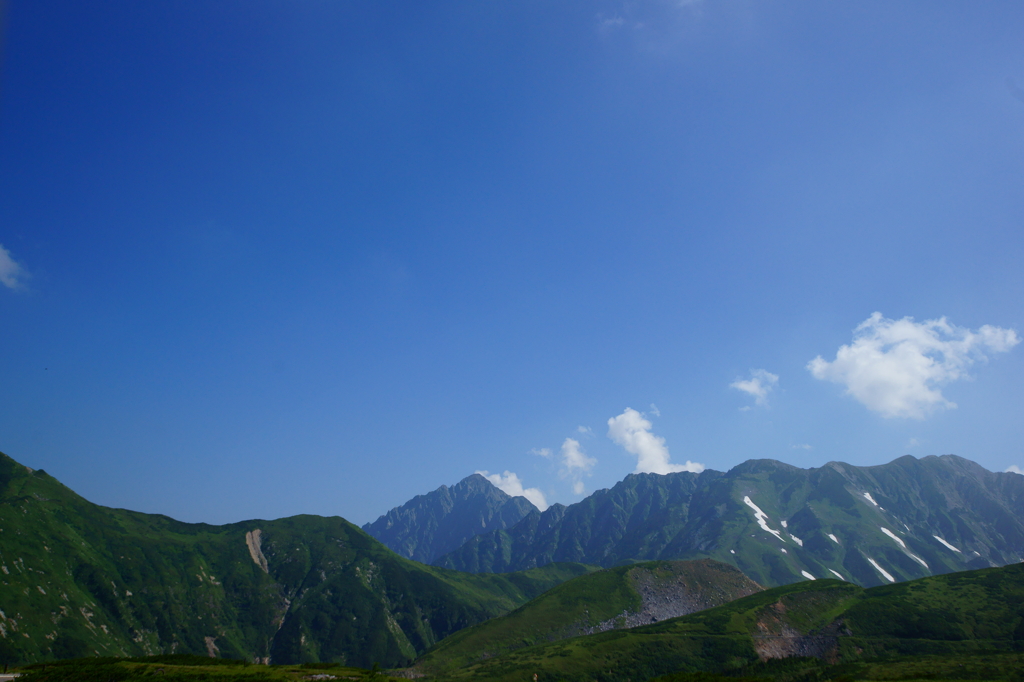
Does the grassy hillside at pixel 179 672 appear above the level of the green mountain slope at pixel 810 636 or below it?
above

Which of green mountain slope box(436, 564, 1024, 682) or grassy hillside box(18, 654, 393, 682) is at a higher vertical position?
grassy hillside box(18, 654, 393, 682)

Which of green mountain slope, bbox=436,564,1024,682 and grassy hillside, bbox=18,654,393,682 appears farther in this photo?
green mountain slope, bbox=436,564,1024,682

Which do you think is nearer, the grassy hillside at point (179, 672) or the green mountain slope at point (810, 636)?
the grassy hillside at point (179, 672)

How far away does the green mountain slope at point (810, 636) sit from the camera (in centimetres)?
12608

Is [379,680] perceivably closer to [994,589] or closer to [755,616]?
[755,616]

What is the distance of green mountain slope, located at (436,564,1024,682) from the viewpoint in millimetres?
126081

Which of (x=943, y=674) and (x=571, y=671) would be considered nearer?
(x=943, y=674)

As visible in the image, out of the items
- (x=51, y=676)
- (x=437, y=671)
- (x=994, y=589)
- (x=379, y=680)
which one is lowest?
(x=437, y=671)

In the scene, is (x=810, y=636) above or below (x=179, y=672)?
below

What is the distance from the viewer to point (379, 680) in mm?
62156

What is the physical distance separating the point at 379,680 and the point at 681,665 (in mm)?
103610

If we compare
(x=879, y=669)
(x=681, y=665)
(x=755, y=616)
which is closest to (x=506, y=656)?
(x=681, y=665)

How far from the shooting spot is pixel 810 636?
145875 millimetres

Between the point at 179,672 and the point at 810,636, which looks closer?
the point at 179,672
